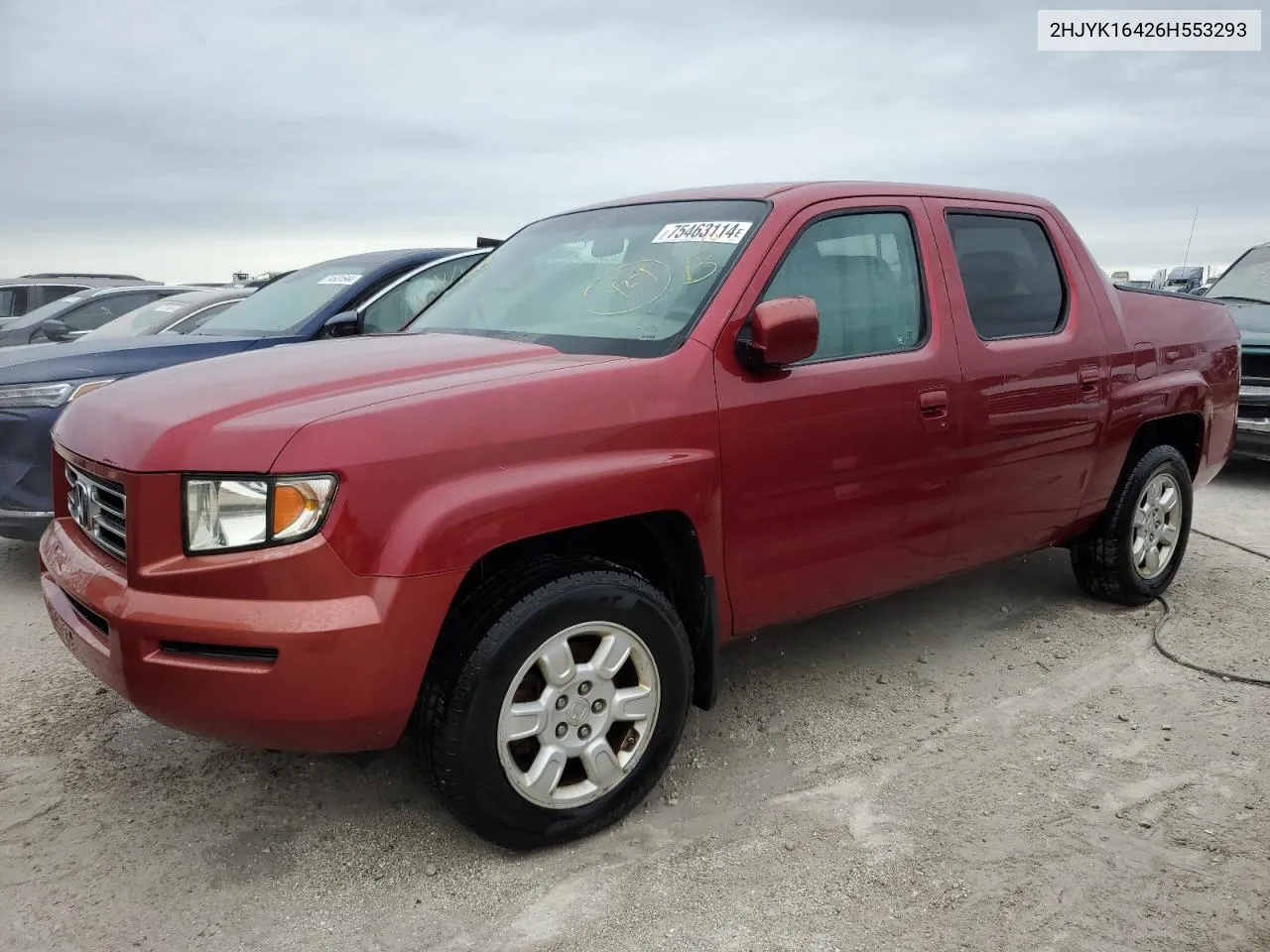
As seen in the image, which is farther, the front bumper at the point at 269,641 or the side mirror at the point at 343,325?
the side mirror at the point at 343,325

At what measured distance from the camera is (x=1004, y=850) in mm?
2662

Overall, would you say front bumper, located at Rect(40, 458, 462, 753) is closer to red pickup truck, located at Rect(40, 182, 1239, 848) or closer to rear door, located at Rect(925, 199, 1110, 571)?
red pickup truck, located at Rect(40, 182, 1239, 848)

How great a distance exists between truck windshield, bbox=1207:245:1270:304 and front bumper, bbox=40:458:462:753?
8.51 m

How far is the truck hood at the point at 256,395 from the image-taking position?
2.29 meters

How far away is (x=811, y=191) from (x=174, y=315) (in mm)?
5768

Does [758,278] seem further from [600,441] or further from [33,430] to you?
[33,430]

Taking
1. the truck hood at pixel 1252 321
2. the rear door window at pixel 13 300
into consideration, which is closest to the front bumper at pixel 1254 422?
the truck hood at pixel 1252 321

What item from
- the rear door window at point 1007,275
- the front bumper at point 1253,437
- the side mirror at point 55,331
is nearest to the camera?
the rear door window at point 1007,275

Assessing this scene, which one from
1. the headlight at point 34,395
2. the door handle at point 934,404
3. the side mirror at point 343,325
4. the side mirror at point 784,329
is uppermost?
the side mirror at point 343,325

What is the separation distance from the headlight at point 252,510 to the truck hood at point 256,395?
0.14 feet

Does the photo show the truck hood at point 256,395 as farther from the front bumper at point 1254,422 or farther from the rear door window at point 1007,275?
the front bumper at point 1254,422

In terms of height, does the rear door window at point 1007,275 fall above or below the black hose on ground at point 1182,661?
above

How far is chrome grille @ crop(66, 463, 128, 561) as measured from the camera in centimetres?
247

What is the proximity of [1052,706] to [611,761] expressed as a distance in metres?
1.77
